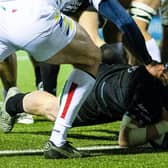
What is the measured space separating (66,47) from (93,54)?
209mm

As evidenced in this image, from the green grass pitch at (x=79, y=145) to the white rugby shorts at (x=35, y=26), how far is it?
65 centimetres

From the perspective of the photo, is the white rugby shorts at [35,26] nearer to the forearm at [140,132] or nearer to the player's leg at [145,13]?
the forearm at [140,132]

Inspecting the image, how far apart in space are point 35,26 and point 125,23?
1.79 feet

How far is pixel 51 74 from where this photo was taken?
7348 millimetres

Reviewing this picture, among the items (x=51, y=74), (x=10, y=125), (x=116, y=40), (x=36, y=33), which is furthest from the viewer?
(x=116, y=40)

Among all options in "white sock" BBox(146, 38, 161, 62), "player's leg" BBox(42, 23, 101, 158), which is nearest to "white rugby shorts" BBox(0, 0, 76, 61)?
"player's leg" BBox(42, 23, 101, 158)

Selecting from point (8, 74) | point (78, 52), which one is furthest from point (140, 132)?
point (8, 74)

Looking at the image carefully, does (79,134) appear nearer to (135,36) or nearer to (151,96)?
(151,96)

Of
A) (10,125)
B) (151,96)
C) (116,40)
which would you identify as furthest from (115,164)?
(116,40)

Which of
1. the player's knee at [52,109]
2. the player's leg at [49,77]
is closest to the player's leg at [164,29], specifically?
the player's leg at [49,77]

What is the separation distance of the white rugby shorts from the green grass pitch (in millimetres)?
645

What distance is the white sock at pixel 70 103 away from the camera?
5.03m

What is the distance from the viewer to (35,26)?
478 centimetres

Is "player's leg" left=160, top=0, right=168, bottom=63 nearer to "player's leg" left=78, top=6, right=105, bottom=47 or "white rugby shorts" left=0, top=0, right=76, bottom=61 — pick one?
"player's leg" left=78, top=6, right=105, bottom=47
